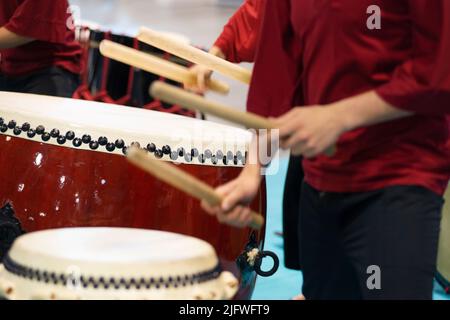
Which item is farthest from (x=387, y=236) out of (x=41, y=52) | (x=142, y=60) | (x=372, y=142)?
(x=41, y=52)

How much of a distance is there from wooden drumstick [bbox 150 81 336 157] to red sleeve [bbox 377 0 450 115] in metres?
0.12

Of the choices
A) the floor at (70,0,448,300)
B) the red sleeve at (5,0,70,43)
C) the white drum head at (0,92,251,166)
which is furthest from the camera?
the floor at (70,0,448,300)

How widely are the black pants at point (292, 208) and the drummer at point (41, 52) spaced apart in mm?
718

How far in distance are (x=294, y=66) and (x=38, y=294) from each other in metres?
0.56

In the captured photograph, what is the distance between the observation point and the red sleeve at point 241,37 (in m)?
2.31

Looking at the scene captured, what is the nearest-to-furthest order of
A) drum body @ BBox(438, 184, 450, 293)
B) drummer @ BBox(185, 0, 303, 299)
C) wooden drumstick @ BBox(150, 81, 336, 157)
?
wooden drumstick @ BBox(150, 81, 336, 157), drummer @ BBox(185, 0, 303, 299), drum body @ BBox(438, 184, 450, 293)

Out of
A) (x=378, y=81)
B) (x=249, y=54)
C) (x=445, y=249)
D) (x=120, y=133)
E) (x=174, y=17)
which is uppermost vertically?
(x=378, y=81)

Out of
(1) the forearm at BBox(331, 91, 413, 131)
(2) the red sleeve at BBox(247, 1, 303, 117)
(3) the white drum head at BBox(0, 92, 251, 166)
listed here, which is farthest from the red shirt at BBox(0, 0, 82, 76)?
(1) the forearm at BBox(331, 91, 413, 131)

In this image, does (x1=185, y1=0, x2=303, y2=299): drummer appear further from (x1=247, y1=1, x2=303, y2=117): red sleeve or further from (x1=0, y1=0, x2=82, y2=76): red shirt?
(x1=0, y1=0, x2=82, y2=76): red shirt

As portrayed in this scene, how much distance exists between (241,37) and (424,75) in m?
1.18

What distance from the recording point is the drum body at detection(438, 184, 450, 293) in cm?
272

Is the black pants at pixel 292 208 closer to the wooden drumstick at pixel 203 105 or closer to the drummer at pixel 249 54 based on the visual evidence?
the drummer at pixel 249 54

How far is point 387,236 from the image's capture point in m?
1.25

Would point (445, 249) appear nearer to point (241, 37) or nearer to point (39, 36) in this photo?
point (241, 37)
